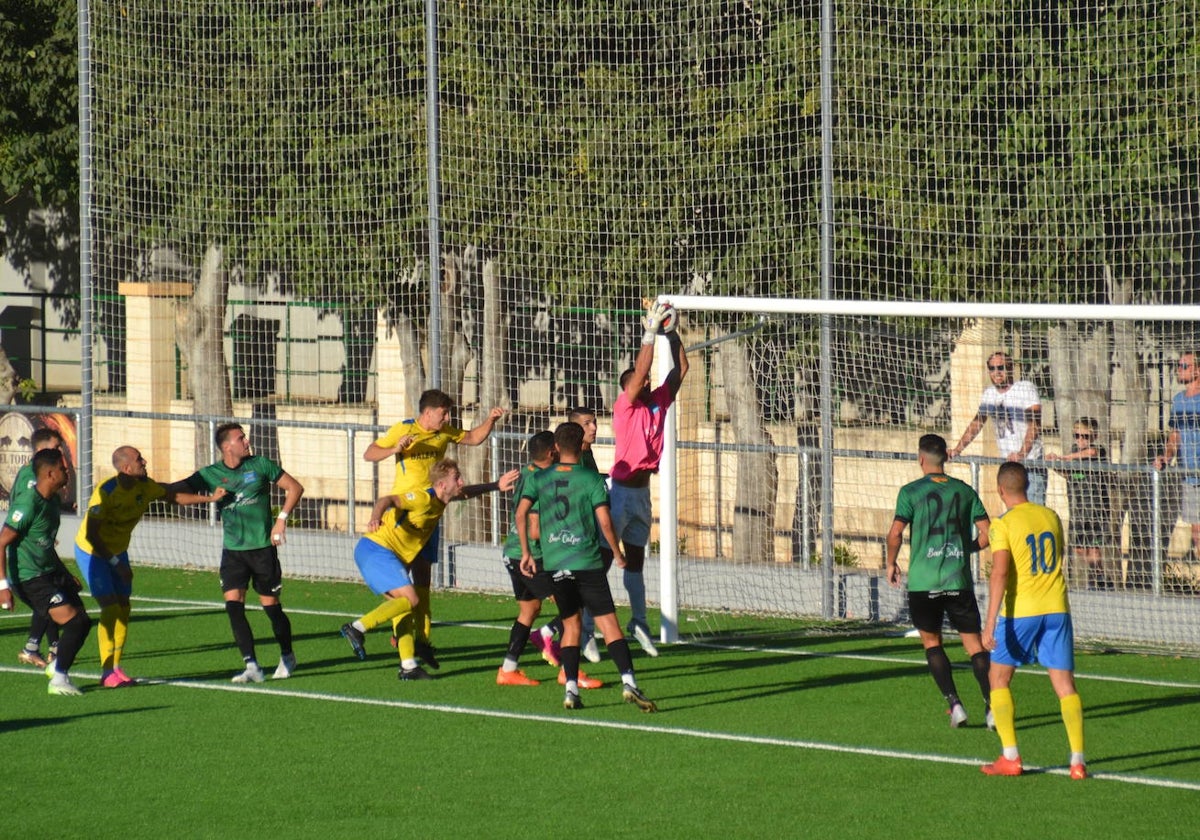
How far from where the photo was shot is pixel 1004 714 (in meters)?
8.88

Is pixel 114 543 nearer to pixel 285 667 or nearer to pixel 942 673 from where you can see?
pixel 285 667

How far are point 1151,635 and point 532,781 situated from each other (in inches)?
267

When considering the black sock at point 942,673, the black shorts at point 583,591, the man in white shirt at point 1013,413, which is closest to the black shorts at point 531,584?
the black shorts at point 583,591

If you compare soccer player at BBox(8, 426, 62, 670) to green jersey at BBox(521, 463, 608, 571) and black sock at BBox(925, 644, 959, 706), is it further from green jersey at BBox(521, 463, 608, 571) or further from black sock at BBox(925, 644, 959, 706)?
black sock at BBox(925, 644, 959, 706)

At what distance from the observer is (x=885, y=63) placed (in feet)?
51.3

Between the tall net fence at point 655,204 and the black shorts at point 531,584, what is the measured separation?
11.5 feet

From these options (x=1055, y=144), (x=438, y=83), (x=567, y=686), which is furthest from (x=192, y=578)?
(x=1055, y=144)

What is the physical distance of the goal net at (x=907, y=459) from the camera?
13844 mm

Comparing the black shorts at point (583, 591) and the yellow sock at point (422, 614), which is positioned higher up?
the black shorts at point (583, 591)

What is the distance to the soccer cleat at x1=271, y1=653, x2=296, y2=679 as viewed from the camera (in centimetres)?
1211

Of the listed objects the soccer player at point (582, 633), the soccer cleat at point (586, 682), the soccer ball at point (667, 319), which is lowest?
the soccer cleat at point (586, 682)

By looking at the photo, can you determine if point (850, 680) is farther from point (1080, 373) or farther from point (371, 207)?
point (371, 207)

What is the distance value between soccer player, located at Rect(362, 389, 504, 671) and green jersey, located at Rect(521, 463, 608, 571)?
141 cm

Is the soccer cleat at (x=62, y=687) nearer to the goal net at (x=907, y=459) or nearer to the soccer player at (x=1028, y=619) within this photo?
the goal net at (x=907, y=459)
